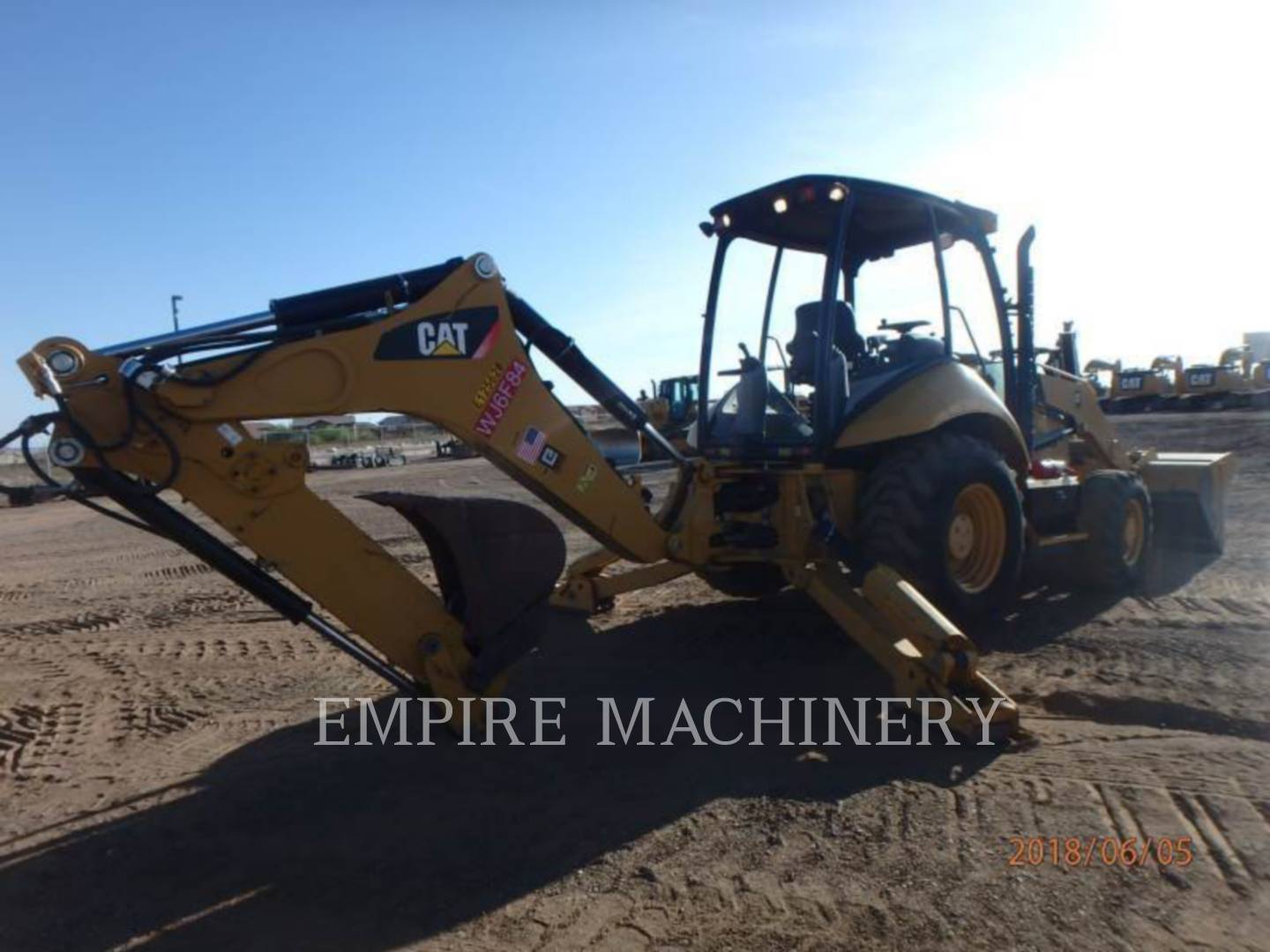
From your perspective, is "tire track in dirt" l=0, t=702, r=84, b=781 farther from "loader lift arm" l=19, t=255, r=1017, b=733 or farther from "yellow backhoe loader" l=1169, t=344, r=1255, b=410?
"yellow backhoe loader" l=1169, t=344, r=1255, b=410

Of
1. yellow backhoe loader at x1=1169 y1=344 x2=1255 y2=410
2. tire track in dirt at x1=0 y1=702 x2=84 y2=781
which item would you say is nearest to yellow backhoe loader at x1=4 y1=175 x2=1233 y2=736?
tire track in dirt at x1=0 y1=702 x2=84 y2=781

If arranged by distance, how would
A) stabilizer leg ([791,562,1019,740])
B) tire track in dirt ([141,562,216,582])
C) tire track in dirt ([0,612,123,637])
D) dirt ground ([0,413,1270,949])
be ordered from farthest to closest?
tire track in dirt ([141,562,216,582]) → tire track in dirt ([0,612,123,637]) → stabilizer leg ([791,562,1019,740]) → dirt ground ([0,413,1270,949])

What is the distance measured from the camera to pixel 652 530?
5004mm

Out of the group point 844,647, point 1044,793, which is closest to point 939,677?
point 1044,793

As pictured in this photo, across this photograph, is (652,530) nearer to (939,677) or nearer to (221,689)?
(939,677)

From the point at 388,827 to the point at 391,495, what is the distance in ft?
4.32

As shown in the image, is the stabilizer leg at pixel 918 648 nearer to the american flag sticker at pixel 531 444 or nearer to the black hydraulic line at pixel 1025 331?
the american flag sticker at pixel 531 444

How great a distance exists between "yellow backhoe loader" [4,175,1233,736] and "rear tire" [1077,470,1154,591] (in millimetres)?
21

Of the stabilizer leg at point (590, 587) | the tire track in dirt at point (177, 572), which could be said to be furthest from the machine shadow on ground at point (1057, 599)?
the tire track in dirt at point (177, 572)

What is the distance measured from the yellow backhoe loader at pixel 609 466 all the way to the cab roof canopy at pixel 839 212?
0.06ft

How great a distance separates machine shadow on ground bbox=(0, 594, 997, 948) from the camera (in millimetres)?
3145

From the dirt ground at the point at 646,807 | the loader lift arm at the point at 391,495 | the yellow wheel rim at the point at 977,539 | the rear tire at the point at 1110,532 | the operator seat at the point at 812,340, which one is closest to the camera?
the dirt ground at the point at 646,807

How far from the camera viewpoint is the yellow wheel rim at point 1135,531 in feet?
23.8
